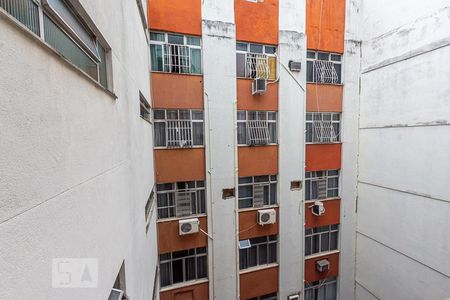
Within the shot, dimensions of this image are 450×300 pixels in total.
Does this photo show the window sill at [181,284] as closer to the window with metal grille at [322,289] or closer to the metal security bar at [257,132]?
the window with metal grille at [322,289]

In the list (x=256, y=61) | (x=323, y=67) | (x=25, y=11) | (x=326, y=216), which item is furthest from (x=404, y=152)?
(x=25, y=11)

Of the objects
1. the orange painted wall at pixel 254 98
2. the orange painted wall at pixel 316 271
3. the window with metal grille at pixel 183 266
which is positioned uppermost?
the orange painted wall at pixel 254 98

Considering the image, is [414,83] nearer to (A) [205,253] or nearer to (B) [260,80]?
(B) [260,80]

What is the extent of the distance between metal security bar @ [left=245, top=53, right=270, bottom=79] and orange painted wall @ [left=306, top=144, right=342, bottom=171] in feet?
9.65

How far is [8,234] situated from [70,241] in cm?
56

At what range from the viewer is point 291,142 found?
735cm

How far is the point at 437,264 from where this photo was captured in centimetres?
595

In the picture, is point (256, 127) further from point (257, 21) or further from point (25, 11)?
point (25, 11)

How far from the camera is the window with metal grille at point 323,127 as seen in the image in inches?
305

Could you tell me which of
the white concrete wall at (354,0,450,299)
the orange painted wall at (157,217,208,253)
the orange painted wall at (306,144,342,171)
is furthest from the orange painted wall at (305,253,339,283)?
the orange painted wall at (157,217,208,253)

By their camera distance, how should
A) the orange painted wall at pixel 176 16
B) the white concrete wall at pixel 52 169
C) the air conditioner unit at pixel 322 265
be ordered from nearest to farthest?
1. the white concrete wall at pixel 52 169
2. the orange painted wall at pixel 176 16
3. the air conditioner unit at pixel 322 265

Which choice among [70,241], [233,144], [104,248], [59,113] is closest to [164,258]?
[233,144]

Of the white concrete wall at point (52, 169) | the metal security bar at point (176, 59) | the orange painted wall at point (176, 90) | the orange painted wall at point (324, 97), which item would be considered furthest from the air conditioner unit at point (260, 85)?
the white concrete wall at point (52, 169)

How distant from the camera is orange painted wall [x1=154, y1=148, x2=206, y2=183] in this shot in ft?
20.5
